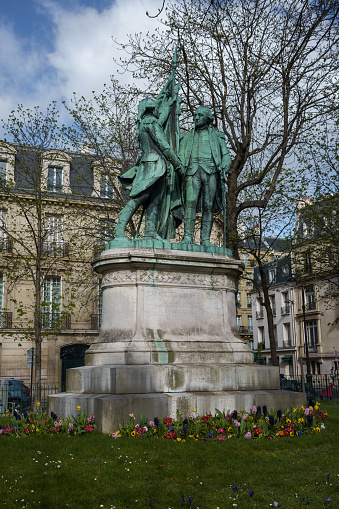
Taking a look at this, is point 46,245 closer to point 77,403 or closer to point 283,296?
point 77,403

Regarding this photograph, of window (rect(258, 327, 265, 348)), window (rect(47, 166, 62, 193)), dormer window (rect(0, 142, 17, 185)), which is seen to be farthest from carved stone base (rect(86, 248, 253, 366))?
window (rect(258, 327, 265, 348))

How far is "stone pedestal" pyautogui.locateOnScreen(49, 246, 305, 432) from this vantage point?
8.11 metres

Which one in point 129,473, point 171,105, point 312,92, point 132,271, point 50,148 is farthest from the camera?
point 50,148

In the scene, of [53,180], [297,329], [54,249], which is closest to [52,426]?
[54,249]

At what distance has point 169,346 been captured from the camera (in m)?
8.79

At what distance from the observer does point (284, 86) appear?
18.5 metres

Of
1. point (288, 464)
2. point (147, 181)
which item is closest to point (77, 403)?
point (288, 464)

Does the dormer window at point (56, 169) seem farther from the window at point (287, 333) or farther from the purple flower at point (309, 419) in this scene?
the window at point (287, 333)

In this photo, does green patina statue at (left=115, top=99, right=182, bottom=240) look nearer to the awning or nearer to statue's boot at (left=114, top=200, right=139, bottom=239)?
statue's boot at (left=114, top=200, right=139, bottom=239)

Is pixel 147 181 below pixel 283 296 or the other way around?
below

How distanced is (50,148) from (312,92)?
11.8 meters

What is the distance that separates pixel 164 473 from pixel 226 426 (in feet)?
6.51

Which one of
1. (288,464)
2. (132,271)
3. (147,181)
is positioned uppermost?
(147,181)

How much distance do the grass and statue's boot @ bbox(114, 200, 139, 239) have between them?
12.3 feet
